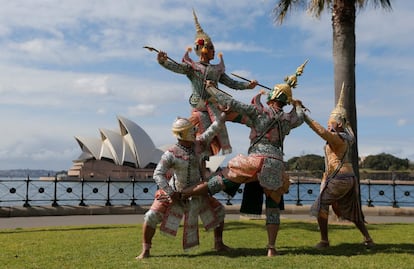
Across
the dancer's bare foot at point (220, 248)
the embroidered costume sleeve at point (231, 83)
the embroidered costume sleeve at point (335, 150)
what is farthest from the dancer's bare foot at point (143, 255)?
the embroidered costume sleeve at point (335, 150)

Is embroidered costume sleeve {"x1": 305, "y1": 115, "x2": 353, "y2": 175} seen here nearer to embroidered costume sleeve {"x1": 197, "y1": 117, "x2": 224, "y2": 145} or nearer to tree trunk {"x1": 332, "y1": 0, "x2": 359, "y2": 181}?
embroidered costume sleeve {"x1": 197, "y1": 117, "x2": 224, "y2": 145}

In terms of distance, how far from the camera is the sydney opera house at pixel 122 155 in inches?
2028

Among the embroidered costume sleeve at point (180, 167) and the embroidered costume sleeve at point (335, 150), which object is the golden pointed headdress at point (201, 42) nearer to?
the embroidered costume sleeve at point (180, 167)

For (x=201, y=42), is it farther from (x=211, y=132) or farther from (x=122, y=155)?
(x=122, y=155)

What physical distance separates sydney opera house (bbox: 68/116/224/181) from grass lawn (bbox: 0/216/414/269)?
42758 millimetres

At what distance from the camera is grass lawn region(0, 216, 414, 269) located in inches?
188

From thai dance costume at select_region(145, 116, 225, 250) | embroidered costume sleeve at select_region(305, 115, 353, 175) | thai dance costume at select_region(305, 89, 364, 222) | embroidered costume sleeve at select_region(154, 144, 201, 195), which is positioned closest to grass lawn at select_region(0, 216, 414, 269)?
thai dance costume at select_region(145, 116, 225, 250)

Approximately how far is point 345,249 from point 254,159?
191 centimetres

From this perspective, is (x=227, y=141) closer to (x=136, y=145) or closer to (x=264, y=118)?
(x=264, y=118)

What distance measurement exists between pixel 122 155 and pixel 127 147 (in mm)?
1118

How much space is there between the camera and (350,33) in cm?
1001

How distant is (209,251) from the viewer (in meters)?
5.64

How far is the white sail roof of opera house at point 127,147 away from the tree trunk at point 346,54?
40796 mm

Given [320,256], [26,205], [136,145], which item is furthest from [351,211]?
[136,145]
